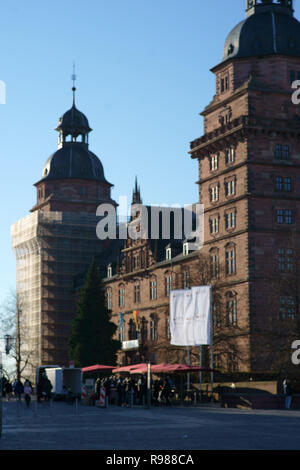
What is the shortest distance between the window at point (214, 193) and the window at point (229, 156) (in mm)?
2793

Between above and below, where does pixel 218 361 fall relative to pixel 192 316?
below

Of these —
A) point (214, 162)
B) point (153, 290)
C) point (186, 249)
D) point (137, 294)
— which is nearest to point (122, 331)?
point (137, 294)

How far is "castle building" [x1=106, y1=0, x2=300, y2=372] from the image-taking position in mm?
73812

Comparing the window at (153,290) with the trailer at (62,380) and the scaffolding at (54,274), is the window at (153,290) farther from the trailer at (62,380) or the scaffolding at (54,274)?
the trailer at (62,380)

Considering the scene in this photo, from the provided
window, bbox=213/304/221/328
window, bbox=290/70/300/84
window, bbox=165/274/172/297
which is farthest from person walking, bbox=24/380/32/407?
window, bbox=165/274/172/297

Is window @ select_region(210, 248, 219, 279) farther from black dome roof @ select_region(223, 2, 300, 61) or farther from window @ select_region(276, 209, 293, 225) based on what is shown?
black dome roof @ select_region(223, 2, 300, 61)

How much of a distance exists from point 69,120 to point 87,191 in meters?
11.7

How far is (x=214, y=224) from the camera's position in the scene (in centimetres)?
8150

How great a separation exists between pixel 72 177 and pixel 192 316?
249 feet

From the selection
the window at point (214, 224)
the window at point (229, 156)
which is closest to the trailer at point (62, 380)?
the window at point (214, 224)

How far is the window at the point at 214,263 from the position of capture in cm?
7510

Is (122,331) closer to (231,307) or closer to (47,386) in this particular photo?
(231,307)

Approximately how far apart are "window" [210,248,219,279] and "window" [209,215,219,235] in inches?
69.6

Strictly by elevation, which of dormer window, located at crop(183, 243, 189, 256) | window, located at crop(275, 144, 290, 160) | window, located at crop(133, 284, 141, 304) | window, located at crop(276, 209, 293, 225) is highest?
window, located at crop(275, 144, 290, 160)
